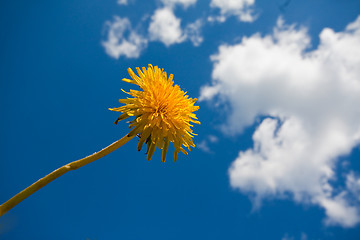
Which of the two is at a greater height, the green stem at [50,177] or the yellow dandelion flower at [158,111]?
the yellow dandelion flower at [158,111]

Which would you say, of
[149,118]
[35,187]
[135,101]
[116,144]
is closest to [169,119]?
[149,118]

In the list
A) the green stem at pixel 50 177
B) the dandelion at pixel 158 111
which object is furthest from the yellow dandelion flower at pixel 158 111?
the green stem at pixel 50 177

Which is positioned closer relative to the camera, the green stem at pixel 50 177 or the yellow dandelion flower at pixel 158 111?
the green stem at pixel 50 177

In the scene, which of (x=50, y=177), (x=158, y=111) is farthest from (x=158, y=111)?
(x=50, y=177)

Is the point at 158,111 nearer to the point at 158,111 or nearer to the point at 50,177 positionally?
the point at 158,111

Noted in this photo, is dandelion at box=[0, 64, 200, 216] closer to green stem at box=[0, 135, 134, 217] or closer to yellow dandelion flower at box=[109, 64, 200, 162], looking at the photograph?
yellow dandelion flower at box=[109, 64, 200, 162]

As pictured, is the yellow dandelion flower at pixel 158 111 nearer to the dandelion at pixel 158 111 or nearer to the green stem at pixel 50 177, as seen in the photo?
the dandelion at pixel 158 111

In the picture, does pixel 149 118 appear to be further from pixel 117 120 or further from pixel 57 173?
pixel 57 173

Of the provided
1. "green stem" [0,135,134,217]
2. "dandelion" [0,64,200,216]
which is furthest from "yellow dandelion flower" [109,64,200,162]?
"green stem" [0,135,134,217]
